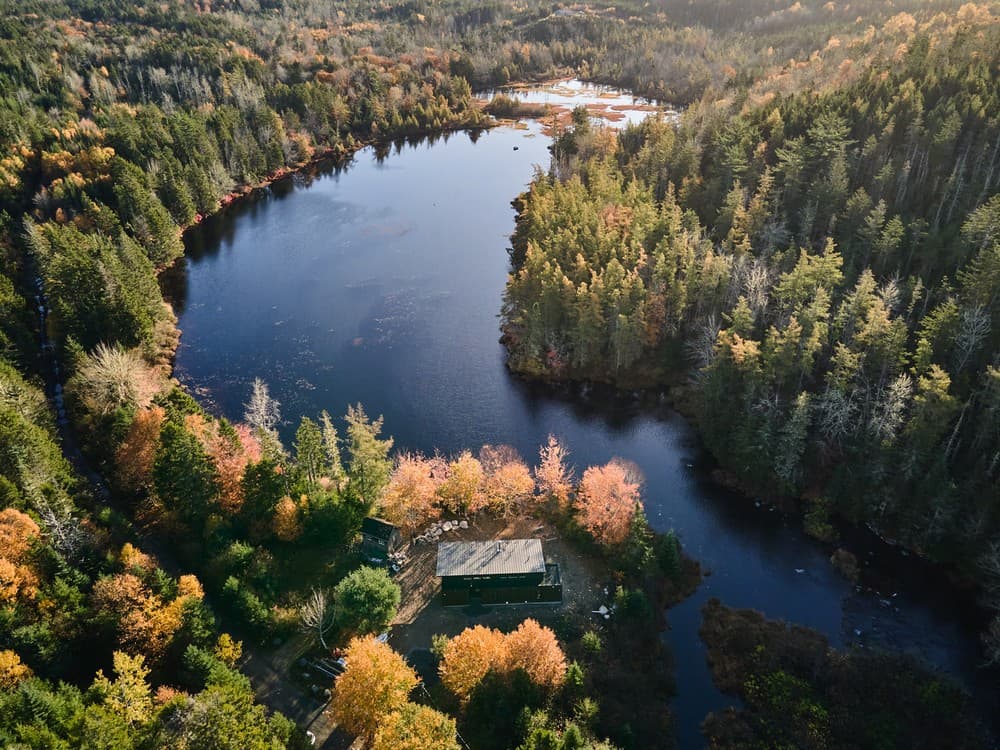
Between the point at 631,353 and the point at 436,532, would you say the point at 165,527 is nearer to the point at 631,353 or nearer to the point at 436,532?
the point at 436,532

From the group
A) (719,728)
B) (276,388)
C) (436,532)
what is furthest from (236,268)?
(719,728)

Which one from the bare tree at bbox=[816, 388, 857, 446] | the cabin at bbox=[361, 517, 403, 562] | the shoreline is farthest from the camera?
the bare tree at bbox=[816, 388, 857, 446]

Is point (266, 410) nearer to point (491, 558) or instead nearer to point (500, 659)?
point (491, 558)

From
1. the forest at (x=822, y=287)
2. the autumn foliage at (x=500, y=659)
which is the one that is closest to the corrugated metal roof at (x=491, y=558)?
the autumn foliage at (x=500, y=659)

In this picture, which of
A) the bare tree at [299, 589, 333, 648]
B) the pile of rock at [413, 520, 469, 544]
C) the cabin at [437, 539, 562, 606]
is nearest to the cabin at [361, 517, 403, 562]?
the pile of rock at [413, 520, 469, 544]

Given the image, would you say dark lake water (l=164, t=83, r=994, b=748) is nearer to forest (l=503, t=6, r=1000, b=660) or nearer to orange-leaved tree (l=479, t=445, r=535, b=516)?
forest (l=503, t=6, r=1000, b=660)
